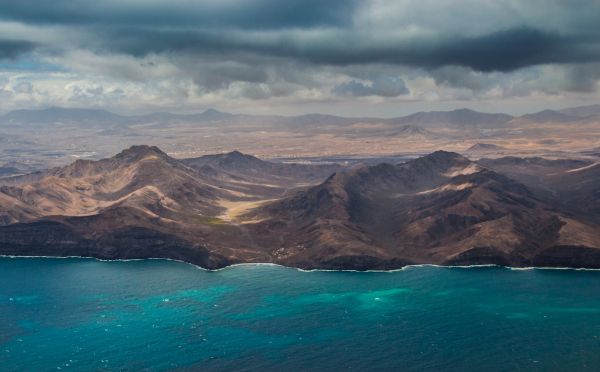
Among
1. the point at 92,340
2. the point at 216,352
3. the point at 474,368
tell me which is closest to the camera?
the point at 474,368

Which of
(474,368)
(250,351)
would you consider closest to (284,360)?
(250,351)

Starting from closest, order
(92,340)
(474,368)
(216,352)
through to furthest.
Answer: (474,368) < (216,352) < (92,340)

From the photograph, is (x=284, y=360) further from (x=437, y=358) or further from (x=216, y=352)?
(x=437, y=358)

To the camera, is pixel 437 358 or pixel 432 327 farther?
pixel 432 327

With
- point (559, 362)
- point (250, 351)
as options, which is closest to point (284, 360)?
point (250, 351)

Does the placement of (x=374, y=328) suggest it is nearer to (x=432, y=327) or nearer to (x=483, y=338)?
(x=432, y=327)

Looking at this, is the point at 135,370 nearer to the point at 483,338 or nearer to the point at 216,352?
the point at 216,352

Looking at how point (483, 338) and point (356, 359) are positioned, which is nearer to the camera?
point (356, 359)
